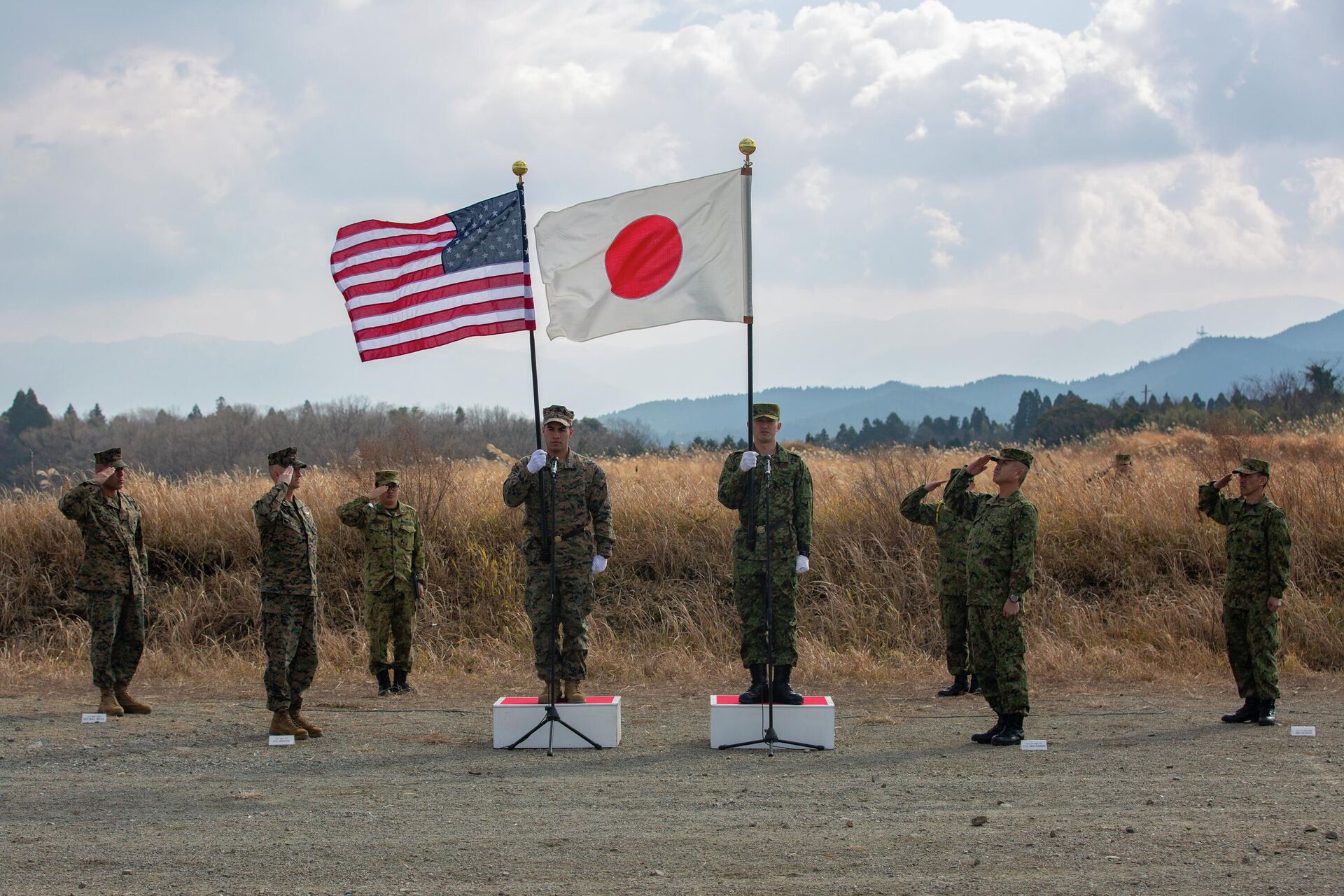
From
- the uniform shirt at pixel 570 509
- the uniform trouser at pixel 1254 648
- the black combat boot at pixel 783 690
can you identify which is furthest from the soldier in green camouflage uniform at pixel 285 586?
the uniform trouser at pixel 1254 648

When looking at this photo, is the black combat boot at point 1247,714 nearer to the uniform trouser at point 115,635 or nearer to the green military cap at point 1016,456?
the green military cap at point 1016,456

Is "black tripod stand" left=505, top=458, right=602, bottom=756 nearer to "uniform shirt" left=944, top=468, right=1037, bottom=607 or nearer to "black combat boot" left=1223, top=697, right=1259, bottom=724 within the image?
"uniform shirt" left=944, top=468, right=1037, bottom=607

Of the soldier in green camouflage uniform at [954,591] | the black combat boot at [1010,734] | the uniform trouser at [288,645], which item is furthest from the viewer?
the soldier in green camouflage uniform at [954,591]

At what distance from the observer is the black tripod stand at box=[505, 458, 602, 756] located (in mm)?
8266

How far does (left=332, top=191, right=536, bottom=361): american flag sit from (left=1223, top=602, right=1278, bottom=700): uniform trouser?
6013mm

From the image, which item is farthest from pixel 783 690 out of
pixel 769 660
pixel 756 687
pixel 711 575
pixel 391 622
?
pixel 711 575

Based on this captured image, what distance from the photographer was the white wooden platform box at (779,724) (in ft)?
26.8

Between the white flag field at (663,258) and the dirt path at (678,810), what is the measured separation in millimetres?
3216

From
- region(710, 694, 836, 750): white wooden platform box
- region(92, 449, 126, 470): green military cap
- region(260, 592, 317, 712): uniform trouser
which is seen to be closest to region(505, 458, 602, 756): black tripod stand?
region(710, 694, 836, 750): white wooden platform box

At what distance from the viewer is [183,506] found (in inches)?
670

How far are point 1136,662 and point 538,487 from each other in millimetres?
6885

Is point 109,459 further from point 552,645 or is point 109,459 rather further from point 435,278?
point 552,645

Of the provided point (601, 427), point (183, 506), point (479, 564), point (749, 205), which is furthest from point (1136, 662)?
point (601, 427)

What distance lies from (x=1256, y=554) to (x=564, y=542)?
213 inches
